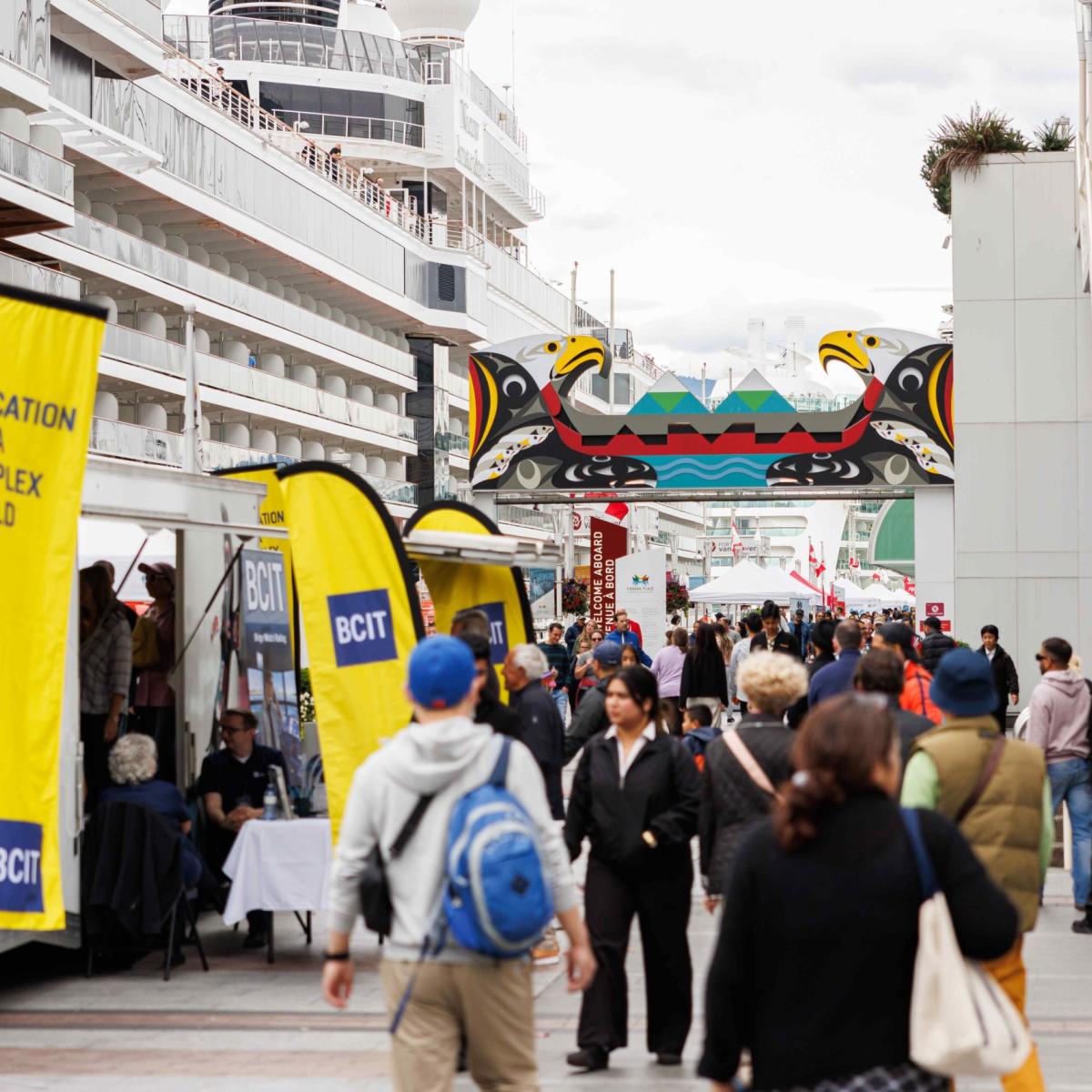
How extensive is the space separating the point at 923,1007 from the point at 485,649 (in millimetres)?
4862

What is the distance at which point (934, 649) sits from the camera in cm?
1730

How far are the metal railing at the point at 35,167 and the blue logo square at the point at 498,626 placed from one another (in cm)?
2601

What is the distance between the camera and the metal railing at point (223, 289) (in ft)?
151

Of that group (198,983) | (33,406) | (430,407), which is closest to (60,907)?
(198,983)

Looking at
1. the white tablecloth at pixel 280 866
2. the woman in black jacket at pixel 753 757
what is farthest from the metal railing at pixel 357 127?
the woman in black jacket at pixel 753 757

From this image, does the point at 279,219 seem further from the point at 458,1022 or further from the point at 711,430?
the point at 458,1022

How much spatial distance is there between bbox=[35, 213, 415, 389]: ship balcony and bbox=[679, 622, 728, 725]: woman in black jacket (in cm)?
1861

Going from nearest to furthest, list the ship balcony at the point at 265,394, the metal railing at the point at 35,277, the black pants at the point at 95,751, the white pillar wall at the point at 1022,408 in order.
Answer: the black pants at the point at 95,751 < the white pillar wall at the point at 1022,408 < the metal railing at the point at 35,277 < the ship balcony at the point at 265,394

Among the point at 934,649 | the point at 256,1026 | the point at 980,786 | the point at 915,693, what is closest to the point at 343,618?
the point at 256,1026

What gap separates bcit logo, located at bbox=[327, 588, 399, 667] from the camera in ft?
33.6

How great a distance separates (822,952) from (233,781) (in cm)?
796

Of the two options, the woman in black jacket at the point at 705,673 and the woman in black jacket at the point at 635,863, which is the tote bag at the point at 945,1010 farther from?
the woman in black jacket at the point at 705,673

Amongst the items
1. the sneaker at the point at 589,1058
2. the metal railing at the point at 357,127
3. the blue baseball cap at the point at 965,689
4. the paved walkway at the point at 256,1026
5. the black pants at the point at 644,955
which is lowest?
the paved walkway at the point at 256,1026

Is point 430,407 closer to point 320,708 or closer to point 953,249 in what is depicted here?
point 953,249
